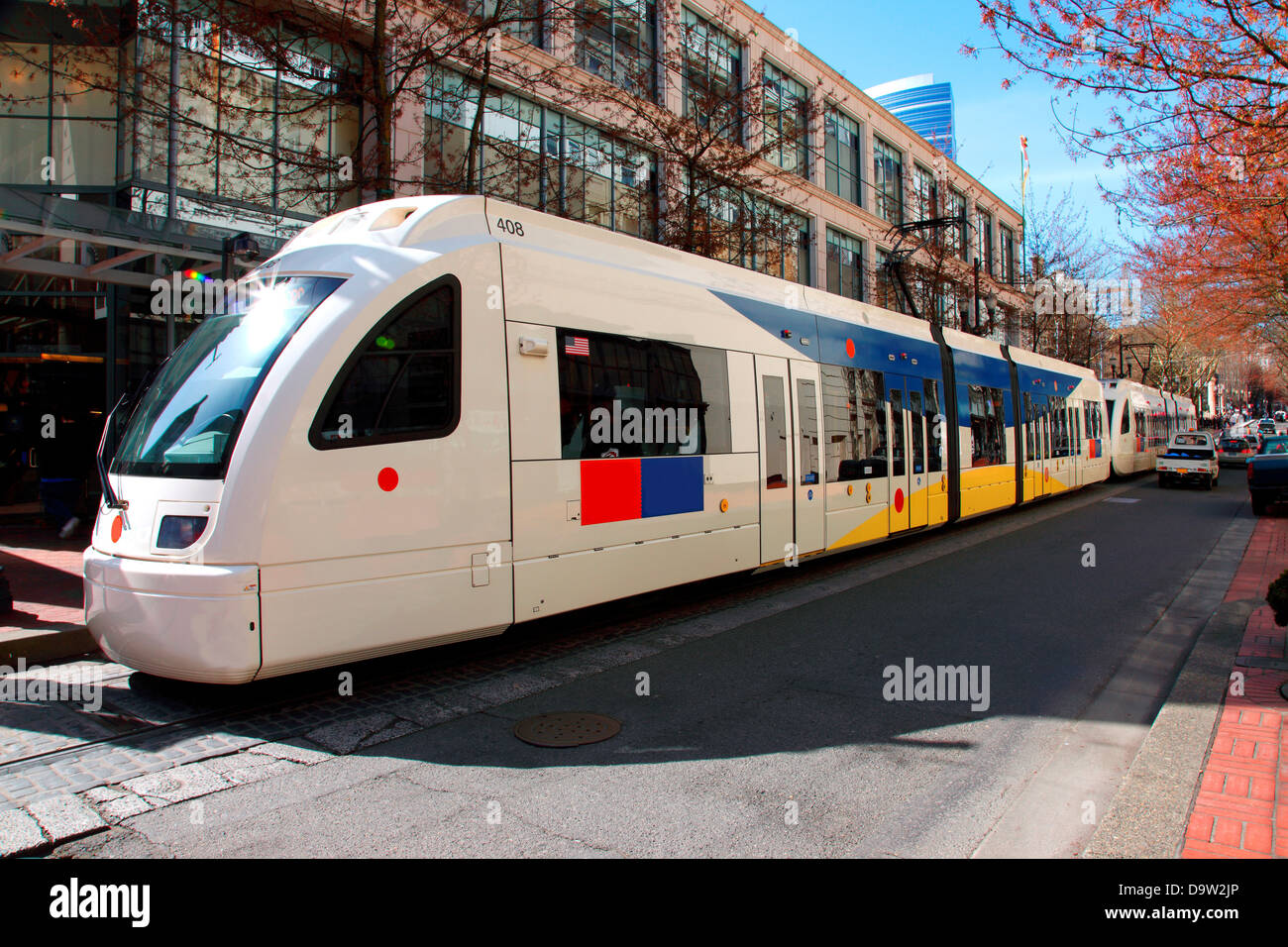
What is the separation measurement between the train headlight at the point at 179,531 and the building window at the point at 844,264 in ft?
93.7

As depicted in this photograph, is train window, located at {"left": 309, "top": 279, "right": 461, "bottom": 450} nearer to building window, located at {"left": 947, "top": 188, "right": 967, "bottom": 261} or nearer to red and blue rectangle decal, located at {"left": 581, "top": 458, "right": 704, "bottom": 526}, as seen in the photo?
red and blue rectangle decal, located at {"left": 581, "top": 458, "right": 704, "bottom": 526}

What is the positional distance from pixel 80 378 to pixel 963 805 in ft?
52.3

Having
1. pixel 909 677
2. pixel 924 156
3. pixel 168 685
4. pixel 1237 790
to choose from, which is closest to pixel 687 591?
pixel 909 677

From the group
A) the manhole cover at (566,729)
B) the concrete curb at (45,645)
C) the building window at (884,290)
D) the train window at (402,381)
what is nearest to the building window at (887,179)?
the building window at (884,290)

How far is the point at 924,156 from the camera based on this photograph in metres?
38.4

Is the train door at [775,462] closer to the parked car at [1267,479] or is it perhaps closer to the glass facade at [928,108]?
the parked car at [1267,479]

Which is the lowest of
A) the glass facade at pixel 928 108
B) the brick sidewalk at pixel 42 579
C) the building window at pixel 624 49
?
the brick sidewalk at pixel 42 579

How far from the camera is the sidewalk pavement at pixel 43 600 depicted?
20.6 ft

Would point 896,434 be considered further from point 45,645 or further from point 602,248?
point 45,645

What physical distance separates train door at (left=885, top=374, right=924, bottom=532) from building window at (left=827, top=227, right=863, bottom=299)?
1924cm

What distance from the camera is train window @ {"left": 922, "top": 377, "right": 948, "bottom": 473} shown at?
43.9 feet

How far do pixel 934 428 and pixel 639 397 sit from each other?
7.90 m

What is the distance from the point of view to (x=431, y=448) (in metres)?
5.54
